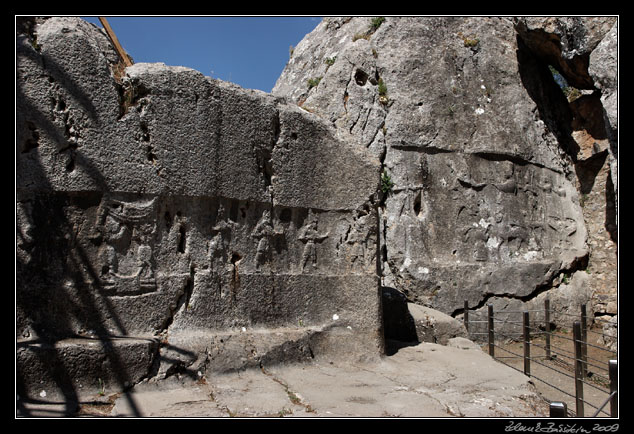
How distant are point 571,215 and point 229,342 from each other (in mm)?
8550

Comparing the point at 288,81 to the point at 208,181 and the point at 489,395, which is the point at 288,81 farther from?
the point at 489,395

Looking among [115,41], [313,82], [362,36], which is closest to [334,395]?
[115,41]

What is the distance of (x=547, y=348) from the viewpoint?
8.43 m

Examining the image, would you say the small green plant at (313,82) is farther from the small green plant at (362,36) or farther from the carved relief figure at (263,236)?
the carved relief figure at (263,236)

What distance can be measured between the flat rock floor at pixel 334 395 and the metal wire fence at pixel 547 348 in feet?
7.25

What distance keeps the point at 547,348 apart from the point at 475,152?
371 cm

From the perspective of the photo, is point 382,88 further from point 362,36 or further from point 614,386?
point 614,386

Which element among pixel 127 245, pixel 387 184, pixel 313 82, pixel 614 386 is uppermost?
pixel 313 82

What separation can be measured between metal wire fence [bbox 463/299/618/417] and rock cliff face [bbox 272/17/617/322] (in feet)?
1.28

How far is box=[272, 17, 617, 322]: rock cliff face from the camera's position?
378 inches

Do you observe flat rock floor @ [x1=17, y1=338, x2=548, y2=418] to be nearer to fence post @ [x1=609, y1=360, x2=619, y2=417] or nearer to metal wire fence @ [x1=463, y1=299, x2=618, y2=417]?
fence post @ [x1=609, y1=360, x2=619, y2=417]

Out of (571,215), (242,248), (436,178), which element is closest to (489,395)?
(242,248)

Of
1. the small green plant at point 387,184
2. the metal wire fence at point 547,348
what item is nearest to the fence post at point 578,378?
the metal wire fence at point 547,348

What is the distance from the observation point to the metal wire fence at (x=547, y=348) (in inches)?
270
